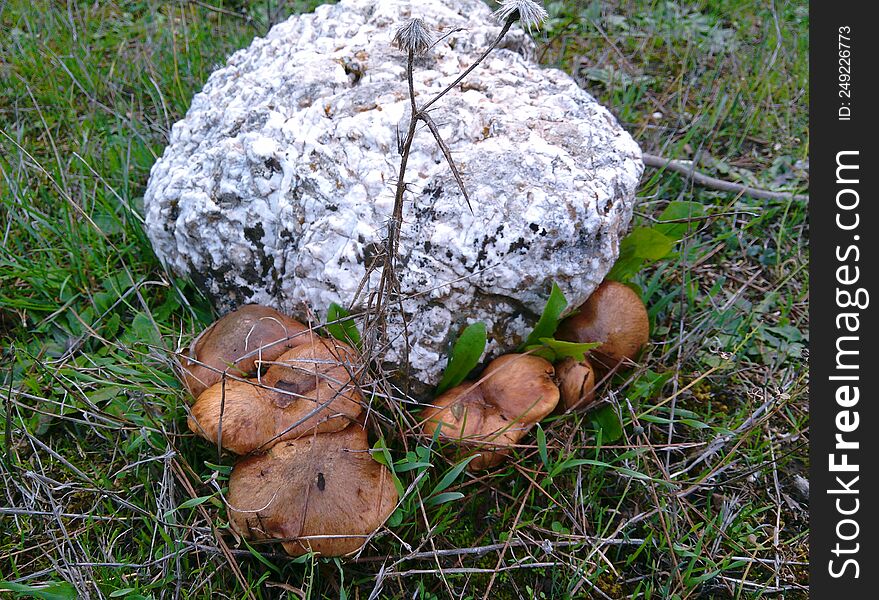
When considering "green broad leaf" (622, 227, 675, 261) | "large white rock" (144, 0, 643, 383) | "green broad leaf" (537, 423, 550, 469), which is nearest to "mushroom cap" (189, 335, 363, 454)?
"large white rock" (144, 0, 643, 383)

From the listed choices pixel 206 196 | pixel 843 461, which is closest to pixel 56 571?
pixel 206 196

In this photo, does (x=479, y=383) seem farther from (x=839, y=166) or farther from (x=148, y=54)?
(x=148, y=54)

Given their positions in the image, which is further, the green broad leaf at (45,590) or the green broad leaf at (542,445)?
the green broad leaf at (542,445)

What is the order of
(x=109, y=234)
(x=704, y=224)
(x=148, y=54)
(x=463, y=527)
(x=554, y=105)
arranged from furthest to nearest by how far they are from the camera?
(x=148, y=54) < (x=704, y=224) < (x=109, y=234) < (x=554, y=105) < (x=463, y=527)

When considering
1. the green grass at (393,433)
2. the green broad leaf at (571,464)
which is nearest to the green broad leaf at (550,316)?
the green grass at (393,433)

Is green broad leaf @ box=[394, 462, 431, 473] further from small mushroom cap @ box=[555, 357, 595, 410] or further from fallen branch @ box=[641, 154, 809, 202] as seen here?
fallen branch @ box=[641, 154, 809, 202]

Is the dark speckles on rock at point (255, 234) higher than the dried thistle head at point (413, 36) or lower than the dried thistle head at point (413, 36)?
lower

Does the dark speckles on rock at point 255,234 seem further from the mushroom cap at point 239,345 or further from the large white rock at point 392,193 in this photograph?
the mushroom cap at point 239,345
